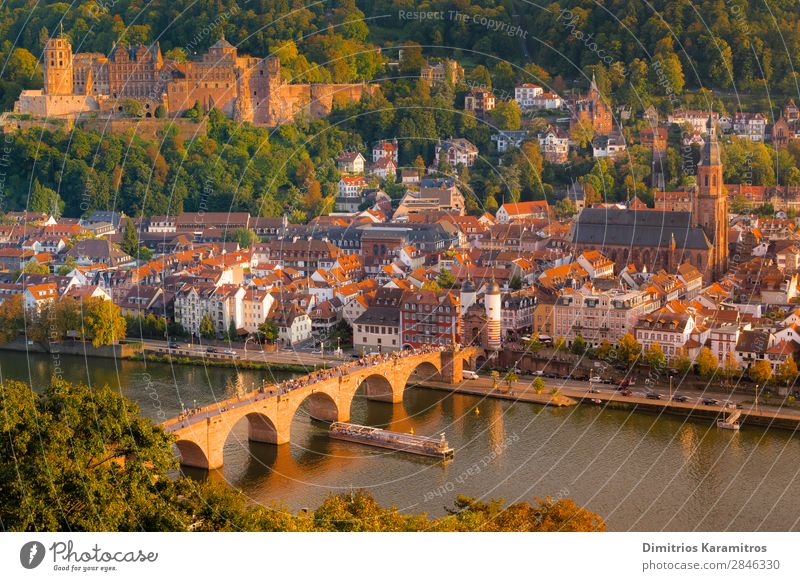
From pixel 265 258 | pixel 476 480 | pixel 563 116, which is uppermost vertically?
pixel 563 116

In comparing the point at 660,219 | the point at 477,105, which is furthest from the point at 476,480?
the point at 477,105

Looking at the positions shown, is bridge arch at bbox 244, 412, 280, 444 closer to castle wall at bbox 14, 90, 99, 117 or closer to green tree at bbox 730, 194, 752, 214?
green tree at bbox 730, 194, 752, 214

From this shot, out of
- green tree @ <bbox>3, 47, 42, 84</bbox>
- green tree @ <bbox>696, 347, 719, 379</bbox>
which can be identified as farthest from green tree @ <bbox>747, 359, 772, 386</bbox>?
green tree @ <bbox>3, 47, 42, 84</bbox>

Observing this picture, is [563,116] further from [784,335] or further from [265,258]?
[784,335]

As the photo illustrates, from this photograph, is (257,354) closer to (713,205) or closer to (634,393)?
(634,393)

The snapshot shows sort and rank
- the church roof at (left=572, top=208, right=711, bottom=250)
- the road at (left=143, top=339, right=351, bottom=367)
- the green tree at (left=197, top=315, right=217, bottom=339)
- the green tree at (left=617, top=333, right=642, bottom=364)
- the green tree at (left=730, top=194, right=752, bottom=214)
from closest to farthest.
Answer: the green tree at (left=617, top=333, right=642, bottom=364) → the road at (left=143, top=339, right=351, bottom=367) → the green tree at (left=197, top=315, right=217, bottom=339) → the church roof at (left=572, top=208, right=711, bottom=250) → the green tree at (left=730, top=194, right=752, bottom=214)

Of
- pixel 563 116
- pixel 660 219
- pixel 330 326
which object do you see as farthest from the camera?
pixel 563 116
